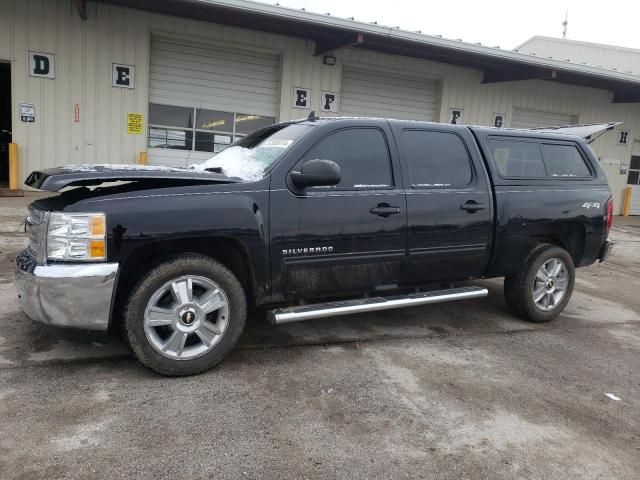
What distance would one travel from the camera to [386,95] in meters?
14.2

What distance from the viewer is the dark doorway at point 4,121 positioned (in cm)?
1509

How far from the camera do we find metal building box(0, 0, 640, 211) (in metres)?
10.8

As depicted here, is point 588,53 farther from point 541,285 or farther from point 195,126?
point 541,285

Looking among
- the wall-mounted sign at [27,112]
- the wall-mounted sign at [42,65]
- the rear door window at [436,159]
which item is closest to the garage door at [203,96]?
the wall-mounted sign at [42,65]

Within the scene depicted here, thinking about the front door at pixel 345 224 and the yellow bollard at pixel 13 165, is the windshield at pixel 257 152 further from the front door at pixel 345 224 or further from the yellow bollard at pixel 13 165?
the yellow bollard at pixel 13 165

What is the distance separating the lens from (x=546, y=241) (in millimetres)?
5352

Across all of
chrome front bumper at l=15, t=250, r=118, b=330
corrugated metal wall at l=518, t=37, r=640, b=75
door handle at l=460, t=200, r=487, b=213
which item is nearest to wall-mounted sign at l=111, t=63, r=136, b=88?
Result: chrome front bumper at l=15, t=250, r=118, b=330

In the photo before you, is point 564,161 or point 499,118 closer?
point 564,161

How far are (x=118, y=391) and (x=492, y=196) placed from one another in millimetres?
3529

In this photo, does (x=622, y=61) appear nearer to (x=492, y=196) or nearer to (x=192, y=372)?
(x=492, y=196)

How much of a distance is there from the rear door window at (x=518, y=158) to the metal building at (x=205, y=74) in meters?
5.87

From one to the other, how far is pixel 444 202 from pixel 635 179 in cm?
1724

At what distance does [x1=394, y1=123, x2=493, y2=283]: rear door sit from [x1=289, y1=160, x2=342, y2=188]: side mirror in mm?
850

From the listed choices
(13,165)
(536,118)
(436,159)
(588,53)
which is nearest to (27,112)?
(13,165)
